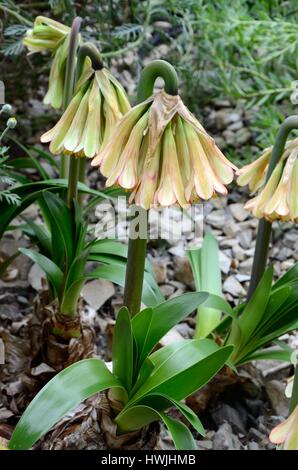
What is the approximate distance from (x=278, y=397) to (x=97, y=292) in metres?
0.60

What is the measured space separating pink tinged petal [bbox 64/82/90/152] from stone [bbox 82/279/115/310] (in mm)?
791

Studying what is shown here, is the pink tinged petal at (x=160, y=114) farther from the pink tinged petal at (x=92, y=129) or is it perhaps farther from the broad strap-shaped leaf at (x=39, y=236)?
the broad strap-shaped leaf at (x=39, y=236)

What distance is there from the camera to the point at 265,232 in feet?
5.58

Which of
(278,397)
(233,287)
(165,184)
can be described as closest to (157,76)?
(165,184)

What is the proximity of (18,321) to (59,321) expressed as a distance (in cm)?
35

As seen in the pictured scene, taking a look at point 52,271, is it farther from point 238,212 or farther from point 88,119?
point 238,212

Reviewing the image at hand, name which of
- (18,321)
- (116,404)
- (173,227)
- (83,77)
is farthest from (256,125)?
(116,404)

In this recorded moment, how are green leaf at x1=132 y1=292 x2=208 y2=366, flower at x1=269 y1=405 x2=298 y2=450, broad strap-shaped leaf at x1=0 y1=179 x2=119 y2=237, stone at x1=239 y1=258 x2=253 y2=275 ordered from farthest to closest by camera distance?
1. stone at x1=239 y1=258 x2=253 y2=275
2. broad strap-shaped leaf at x1=0 y1=179 x2=119 y2=237
3. green leaf at x1=132 y1=292 x2=208 y2=366
4. flower at x1=269 y1=405 x2=298 y2=450

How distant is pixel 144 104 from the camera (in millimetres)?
1240

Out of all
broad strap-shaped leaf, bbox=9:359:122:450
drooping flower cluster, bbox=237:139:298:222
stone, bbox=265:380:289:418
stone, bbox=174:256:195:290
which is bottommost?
stone, bbox=265:380:289:418

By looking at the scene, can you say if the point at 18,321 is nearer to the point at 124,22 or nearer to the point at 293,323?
the point at 293,323

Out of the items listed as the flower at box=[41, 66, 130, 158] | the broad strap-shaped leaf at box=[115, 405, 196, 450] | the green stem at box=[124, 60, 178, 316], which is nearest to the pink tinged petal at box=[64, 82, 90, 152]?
the flower at box=[41, 66, 130, 158]

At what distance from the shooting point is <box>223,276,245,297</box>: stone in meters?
2.20

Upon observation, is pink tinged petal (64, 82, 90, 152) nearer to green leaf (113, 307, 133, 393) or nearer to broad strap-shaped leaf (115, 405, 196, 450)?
green leaf (113, 307, 133, 393)
